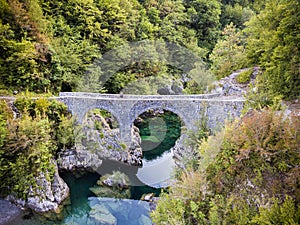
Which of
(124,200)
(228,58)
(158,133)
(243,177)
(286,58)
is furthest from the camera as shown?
(158,133)

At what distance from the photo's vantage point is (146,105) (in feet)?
73.5

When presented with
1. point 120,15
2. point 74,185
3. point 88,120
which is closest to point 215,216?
point 74,185

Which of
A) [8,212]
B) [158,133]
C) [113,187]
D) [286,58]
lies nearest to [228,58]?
[158,133]

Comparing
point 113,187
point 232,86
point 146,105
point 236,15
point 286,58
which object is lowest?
point 113,187

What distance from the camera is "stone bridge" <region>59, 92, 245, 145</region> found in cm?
2084

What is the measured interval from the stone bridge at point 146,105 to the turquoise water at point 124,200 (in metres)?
3.05

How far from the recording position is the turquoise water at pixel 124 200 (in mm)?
17453

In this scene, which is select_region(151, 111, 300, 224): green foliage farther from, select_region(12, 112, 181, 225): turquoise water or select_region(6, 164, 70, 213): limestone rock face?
select_region(6, 164, 70, 213): limestone rock face

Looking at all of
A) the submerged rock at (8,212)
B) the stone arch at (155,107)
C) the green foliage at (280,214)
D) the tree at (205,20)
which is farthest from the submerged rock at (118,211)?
the tree at (205,20)

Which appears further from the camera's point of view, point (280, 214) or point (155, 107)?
point (155, 107)

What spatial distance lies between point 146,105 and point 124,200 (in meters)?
7.38

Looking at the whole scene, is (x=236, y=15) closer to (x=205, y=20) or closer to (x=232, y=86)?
(x=205, y=20)

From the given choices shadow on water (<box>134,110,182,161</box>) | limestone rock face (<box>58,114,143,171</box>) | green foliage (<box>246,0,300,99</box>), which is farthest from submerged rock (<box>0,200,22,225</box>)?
green foliage (<box>246,0,300,99</box>)

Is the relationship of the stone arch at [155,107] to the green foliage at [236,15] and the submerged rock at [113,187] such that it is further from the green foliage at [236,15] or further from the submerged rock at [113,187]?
the green foliage at [236,15]
